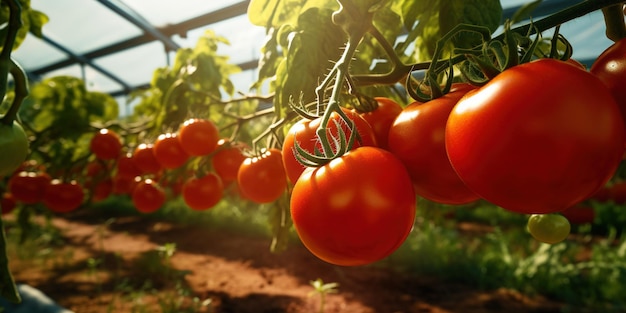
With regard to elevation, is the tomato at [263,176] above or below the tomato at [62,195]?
above

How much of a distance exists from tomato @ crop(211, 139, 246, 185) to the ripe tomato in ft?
2.61

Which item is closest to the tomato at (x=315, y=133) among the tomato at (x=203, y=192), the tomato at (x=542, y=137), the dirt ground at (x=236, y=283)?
the tomato at (x=542, y=137)

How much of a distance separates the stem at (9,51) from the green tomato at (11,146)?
0.01 meters

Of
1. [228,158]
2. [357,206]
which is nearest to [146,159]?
[228,158]

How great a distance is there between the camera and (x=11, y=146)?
560mm

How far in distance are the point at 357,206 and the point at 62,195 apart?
5.58ft

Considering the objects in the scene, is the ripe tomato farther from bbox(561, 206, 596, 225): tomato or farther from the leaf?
bbox(561, 206, 596, 225): tomato

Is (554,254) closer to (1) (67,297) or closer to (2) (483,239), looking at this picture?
(2) (483,239)

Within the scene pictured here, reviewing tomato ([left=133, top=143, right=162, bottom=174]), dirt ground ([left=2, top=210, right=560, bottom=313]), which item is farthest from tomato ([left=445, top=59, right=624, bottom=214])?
dirt ground ([left=2, top=210, right=560, bottom=313])

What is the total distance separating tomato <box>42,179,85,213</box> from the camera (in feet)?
5.38

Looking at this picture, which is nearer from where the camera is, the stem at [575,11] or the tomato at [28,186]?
the stem at [575,11]

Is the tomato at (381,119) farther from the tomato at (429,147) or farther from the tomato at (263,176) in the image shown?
the tomato at (263,176)

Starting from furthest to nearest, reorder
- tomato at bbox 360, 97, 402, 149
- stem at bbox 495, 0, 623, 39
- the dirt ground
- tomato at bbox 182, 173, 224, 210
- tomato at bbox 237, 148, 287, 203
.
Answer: the dirt ground → tomato at bbox 182, 173, 224, 210 → tomato at bbox 237, 148, 287, 203 → tomato at bbox 360, 97, 402, 149 → stem at bbox 495, 0, 623, 39

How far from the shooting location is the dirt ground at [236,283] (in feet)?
9.50
